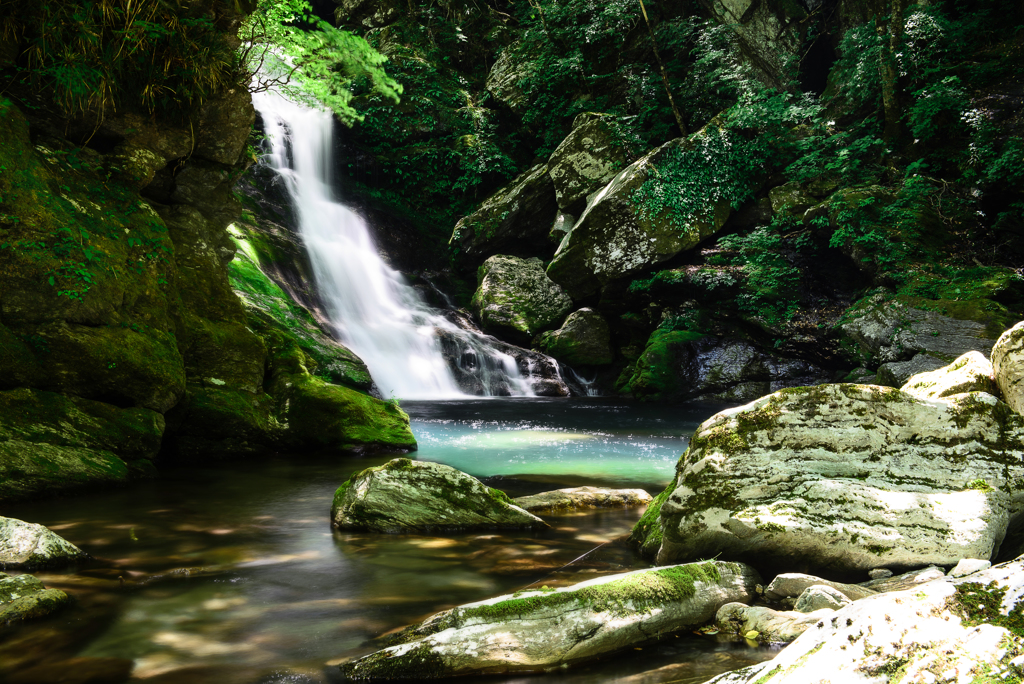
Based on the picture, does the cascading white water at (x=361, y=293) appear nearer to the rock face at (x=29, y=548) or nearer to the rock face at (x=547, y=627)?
the rock face at (x=29, y=548)

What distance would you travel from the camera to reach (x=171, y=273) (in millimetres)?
7621

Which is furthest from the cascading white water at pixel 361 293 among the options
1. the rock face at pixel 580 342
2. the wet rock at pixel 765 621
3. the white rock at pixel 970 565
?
the white rock at pixel 970 565

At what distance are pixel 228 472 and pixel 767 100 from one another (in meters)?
16.3

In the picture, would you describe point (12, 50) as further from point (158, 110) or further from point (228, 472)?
point (228, 472)

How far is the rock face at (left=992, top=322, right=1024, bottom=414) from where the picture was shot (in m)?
4.04

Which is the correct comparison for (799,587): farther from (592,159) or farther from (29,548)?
(592,159)

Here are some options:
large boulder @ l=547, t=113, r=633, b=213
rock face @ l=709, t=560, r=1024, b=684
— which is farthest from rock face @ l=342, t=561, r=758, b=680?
large boulder @ l=547, t=113, r=633, b=213

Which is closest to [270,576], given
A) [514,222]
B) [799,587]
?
[799,587]

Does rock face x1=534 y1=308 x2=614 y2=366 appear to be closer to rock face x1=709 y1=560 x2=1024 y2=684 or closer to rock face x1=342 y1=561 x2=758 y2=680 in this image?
rock face x1=342 y1=561 x2=758 y2=680

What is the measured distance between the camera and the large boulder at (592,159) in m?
17.7

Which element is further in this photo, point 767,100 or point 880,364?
point 767,100

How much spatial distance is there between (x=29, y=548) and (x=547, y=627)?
10.9 feet

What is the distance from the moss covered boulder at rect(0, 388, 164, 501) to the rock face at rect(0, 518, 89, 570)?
5.17 feet

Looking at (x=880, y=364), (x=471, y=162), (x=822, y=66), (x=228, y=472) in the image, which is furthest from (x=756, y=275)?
(x=228, y=472)
